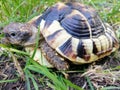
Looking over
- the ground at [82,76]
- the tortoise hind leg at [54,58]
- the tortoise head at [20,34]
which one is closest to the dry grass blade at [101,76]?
the ground at [82,76]

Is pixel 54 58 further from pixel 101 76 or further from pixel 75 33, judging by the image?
pixel 101 76

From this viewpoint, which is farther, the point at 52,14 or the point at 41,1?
the point at 41,1

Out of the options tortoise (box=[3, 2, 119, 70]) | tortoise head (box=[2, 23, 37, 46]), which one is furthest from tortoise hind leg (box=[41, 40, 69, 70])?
tortoise head (box=[2, 23, 37, 46])

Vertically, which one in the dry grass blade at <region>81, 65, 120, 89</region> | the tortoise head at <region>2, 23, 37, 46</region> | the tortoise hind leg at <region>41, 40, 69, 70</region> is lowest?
the dry grass blade at <region>81, 65, 120, 89</region>

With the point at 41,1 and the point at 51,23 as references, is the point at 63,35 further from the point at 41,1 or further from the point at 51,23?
the point at 41,1

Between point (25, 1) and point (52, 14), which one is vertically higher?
point (25, 1)

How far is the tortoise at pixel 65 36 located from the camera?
6.08 feet

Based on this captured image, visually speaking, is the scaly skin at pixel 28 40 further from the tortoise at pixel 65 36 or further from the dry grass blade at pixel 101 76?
the dry grass blade at pixel 101 76

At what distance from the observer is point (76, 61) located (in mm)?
1869

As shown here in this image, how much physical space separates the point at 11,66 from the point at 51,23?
1.07ft

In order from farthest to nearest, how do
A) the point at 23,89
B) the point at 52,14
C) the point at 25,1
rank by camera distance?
the point at 25,1, the point at 52,14, the point at 23,89

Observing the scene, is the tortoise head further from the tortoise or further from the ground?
the ground

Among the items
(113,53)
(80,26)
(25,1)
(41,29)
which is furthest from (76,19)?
(25,1)

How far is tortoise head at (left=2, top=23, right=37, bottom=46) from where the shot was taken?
191 cm
